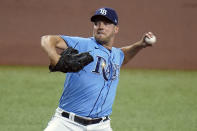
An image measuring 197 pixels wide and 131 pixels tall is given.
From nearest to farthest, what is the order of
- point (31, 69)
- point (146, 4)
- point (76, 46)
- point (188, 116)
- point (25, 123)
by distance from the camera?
point (76, 46) → point (25, 123) → point (188, 116) → point (31, 69) → point (146, 4)

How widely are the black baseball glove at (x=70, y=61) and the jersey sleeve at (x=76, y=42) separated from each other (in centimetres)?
32

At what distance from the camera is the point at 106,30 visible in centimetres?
445

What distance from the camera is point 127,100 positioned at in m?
9.41

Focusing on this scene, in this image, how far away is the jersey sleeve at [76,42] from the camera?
414 centimetres

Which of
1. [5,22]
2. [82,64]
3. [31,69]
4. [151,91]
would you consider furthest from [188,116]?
[5,22]

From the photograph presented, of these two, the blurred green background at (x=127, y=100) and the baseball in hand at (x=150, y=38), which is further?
the blurred green background at (x=127, y=100)

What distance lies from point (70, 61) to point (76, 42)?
657 mm

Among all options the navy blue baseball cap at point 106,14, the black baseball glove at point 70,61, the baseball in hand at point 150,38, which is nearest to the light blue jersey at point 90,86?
the navy blue baseball cap at point 106,14

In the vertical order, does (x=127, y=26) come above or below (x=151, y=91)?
above

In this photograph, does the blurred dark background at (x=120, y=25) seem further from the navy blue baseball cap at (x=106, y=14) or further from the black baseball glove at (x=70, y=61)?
the black baseball glove at (x=70, y=61)

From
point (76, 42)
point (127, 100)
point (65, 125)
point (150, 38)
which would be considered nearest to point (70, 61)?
point (76, 42)

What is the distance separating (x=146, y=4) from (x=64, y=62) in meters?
10.9

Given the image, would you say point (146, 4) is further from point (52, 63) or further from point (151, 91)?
point (52, 63)

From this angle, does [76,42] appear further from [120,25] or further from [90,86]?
[120,25]
